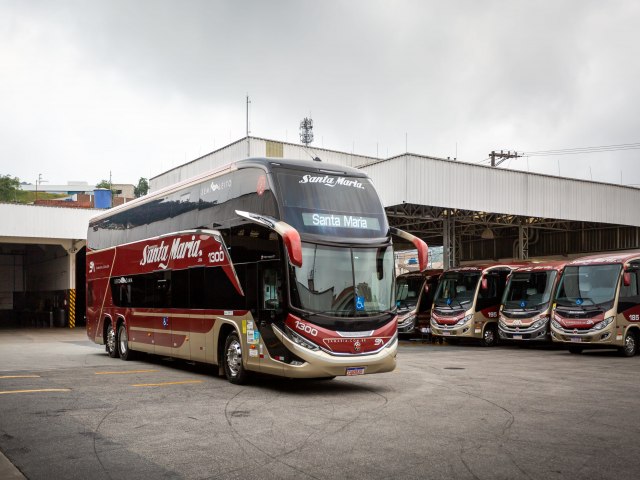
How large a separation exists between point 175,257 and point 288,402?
562cm

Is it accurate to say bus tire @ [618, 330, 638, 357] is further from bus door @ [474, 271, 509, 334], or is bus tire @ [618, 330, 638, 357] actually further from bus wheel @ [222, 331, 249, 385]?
bus wheel @ [222, 331, 249, 385]

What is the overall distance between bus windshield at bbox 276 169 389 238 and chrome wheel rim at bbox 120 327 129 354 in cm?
835

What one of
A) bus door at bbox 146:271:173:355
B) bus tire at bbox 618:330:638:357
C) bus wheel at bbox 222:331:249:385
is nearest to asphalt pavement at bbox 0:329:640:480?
bus wheel at bbox 222:331:249:385

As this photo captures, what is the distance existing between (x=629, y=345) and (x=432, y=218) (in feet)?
43.1

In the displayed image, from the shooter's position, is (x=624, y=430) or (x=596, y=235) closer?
(x=624, y=430)

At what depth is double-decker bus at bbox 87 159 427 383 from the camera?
1138 cm

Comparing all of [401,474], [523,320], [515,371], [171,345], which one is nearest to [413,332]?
[523,320]

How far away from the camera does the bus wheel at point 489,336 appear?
25188 millimetres

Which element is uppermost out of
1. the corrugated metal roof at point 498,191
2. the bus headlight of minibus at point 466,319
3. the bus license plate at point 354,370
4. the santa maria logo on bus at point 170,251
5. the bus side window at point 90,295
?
the corrugated metal roof at point 498,191

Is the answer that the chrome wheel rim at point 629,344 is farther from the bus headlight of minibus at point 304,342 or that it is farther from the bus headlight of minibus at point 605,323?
the bus headlight of minibus at point 304,342

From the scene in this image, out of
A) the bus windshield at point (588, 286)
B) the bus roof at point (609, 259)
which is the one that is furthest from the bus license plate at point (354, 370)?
the bus roof at point (609, 259)

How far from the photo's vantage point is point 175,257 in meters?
15.4

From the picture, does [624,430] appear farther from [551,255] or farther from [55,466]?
[551,255]

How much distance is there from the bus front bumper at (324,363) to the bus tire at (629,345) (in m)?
11.0
